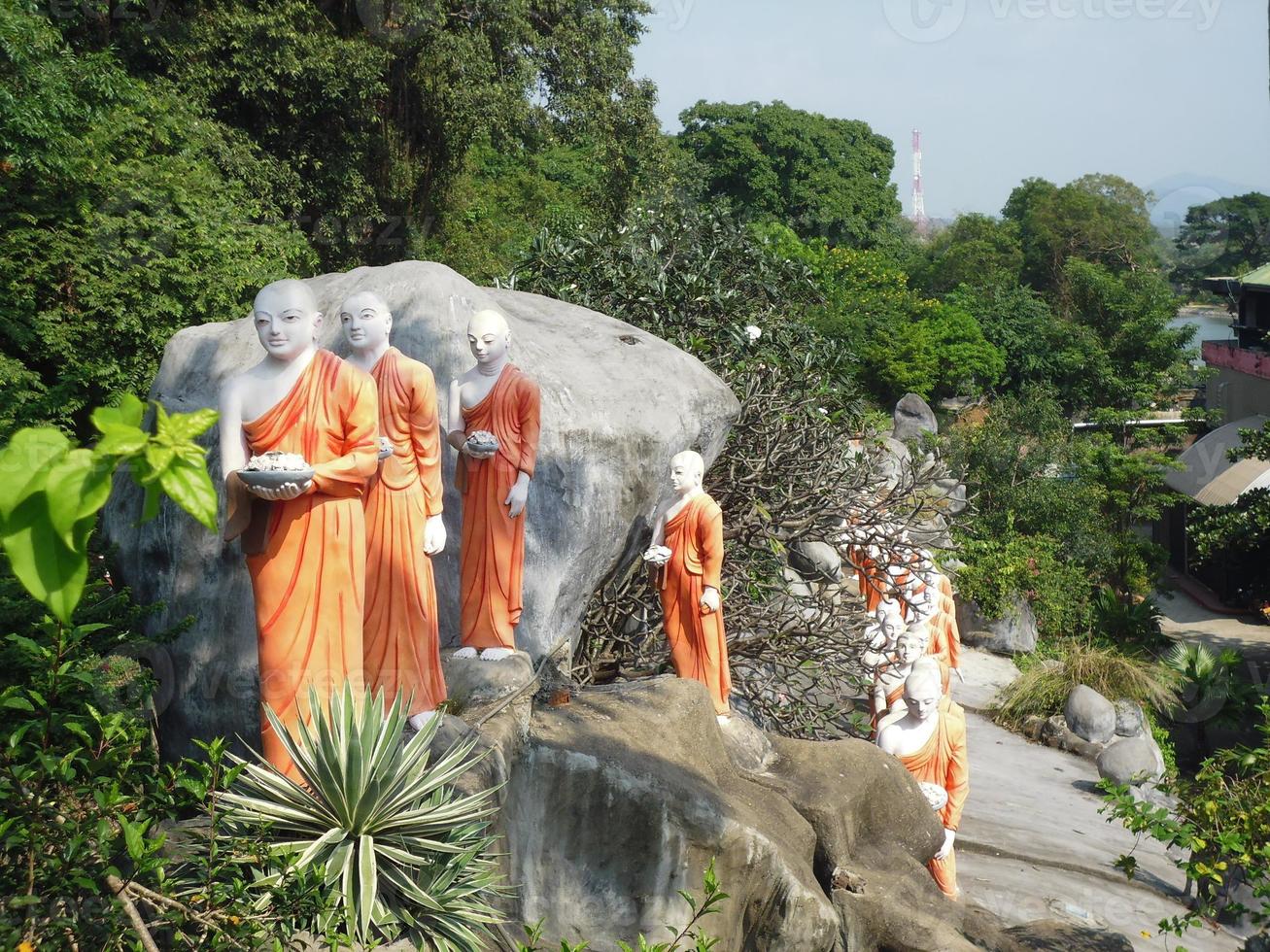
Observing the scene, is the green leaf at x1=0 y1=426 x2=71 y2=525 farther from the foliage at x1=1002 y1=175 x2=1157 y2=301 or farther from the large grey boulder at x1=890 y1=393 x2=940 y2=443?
the foliage at x1=1002 y1=175 x2=1157 y2=301

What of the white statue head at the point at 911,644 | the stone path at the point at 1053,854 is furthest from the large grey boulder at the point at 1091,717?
the white statue head at the point at 911,644

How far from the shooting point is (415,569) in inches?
205

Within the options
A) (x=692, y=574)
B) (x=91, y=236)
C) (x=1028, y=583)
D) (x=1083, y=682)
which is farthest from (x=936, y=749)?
(x=1028, y=583)

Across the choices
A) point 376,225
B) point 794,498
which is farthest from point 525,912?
point 376,225

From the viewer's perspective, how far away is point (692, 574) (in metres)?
6.68

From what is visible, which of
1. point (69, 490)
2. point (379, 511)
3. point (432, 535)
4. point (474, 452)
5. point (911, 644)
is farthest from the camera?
point (911, 644)

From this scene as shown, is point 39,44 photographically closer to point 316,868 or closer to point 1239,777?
point 316,868

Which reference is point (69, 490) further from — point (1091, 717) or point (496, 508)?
point (1091, 717)

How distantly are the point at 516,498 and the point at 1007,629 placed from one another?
41.2 feet

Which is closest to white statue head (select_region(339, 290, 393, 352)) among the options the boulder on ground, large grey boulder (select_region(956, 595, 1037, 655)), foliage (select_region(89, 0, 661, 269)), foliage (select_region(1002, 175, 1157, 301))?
foliage (select_region(89, 0, 661, 269))

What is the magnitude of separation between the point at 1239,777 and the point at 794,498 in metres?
4.85

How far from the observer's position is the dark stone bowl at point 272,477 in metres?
4.16

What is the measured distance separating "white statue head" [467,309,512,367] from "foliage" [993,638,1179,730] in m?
10.5

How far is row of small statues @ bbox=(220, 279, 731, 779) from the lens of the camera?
436 centimetres
